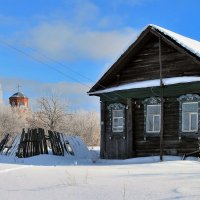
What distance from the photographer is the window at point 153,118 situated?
735 inches

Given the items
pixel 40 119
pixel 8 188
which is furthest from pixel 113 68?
pixel 40 119

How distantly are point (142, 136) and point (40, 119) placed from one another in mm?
36603

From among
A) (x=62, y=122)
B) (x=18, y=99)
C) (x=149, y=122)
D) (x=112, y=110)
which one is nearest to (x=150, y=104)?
(x=149, y=122)

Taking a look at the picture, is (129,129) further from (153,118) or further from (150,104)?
(150,104)

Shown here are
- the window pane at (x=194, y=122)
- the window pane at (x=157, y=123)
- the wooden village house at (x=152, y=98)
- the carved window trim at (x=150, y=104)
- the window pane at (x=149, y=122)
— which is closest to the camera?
the window pane at (x=194, y=122)

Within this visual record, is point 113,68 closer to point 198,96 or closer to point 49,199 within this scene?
point 198,96

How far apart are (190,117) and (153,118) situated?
1.83 m

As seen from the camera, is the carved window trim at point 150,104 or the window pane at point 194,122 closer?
the window pane at point 194,122

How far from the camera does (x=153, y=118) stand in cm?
1880

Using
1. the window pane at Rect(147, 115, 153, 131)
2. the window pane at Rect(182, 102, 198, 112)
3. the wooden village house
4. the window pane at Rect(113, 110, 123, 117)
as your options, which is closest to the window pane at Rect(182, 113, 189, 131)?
the wooden village house

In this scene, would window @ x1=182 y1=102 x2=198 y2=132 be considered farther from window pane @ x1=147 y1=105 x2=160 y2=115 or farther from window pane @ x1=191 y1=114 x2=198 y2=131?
window pane @ x1=147 y1=105 x2=160 y2=115

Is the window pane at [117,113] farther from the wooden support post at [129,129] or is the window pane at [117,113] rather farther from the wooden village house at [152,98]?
the wooden support post at [129,129]

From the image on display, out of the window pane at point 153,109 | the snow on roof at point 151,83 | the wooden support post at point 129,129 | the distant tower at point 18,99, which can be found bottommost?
the wooden support post at point 129,129

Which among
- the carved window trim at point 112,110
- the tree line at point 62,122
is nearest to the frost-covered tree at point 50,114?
the tree line at point 62,122
